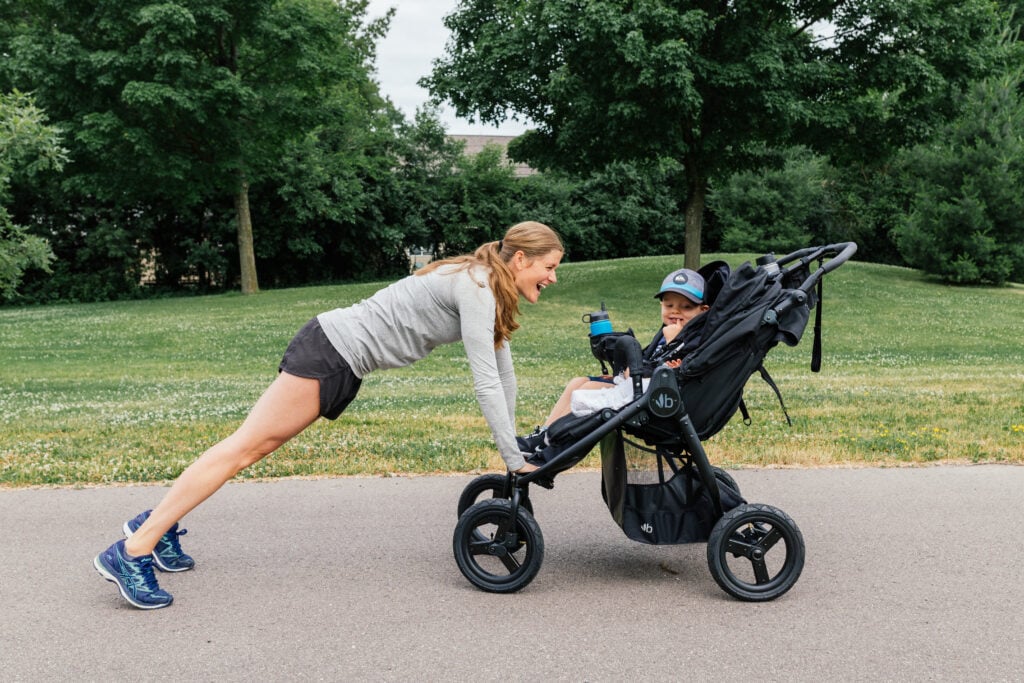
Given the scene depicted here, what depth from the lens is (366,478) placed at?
5.89m

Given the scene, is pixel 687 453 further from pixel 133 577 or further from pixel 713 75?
pixel 713 75

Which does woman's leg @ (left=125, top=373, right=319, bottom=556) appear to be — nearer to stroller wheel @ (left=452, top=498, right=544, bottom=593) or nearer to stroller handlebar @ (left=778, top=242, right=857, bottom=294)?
stroller wheel @ (left=452, top=498, right=544, bottom=593)

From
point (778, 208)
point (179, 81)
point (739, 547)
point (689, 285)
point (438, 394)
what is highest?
point (179, 81)

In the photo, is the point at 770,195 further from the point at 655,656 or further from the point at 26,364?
the point at 655,656

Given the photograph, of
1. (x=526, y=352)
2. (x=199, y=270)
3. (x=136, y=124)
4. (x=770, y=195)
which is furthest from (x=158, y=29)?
(x=770, y=195)

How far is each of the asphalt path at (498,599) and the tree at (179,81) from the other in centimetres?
2092

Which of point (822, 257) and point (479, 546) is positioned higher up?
point (822, 257)

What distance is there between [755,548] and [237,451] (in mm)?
2219

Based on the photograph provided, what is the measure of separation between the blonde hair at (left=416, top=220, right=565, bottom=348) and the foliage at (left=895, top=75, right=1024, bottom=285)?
2431 centimetres

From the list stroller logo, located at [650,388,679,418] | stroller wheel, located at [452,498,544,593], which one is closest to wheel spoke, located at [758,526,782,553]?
stroller logo, located at [650,388,679,418]

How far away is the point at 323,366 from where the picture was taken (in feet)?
12.8

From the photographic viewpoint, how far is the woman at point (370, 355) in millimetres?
3869

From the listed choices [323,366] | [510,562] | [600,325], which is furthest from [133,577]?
[600,325]

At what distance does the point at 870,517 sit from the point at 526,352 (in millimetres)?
9933
